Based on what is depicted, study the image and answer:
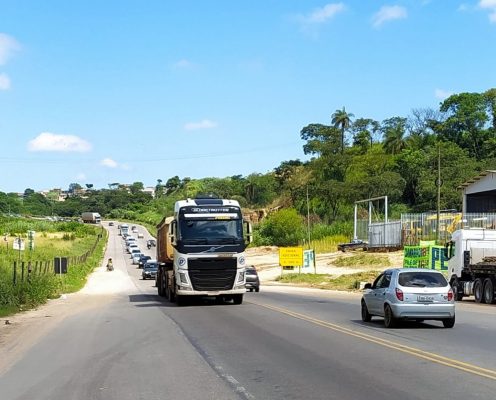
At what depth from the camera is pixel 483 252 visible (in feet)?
111

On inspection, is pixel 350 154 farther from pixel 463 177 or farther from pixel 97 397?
pixel 97 397

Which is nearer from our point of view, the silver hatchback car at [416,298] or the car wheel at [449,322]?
the silver hatchback car at [416,298]

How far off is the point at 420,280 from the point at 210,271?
32.0 ft

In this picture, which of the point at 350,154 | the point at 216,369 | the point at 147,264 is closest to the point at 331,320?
the point at 216,369

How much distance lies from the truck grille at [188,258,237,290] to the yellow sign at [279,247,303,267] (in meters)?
32.7

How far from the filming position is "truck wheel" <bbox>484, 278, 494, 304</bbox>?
101 ft

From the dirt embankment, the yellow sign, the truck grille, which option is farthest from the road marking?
the dirt embankment

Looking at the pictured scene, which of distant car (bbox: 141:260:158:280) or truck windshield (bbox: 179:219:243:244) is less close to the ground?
truck windshield (bbox: 179:219:243:244)

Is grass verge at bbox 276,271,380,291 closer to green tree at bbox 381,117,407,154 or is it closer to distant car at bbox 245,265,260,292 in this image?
distant car at bbox 245,265,260,292

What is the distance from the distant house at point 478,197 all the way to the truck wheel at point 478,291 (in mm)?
35507

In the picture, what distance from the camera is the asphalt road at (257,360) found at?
991 cm

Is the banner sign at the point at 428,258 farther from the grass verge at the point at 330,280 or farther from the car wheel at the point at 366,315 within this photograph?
the car wheel at the point at 366,315

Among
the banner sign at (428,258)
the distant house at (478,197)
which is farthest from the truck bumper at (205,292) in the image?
the distant house at (478,197)

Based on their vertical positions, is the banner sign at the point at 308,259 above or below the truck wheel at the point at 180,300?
above
